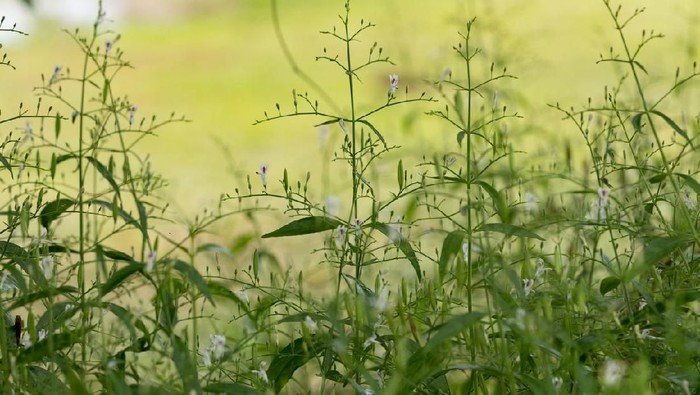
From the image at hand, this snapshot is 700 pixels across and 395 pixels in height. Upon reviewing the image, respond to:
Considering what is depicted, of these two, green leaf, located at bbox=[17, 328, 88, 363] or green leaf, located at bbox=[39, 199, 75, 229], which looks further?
green leaf, located at bbox=[39, 199, 75, 229]

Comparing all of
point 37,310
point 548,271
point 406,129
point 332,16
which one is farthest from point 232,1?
point 548,271

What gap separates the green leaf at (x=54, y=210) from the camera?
1.51m

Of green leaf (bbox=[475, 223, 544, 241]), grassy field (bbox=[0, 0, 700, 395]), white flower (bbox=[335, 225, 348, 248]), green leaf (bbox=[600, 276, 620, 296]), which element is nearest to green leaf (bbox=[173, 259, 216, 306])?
grassy field (bbox=[0, 0, 700, 395])

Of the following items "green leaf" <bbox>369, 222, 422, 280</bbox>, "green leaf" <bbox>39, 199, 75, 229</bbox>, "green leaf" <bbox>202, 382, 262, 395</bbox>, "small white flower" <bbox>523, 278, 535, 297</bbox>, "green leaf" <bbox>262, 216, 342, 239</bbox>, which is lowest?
"green leaf" <bbox>202, 382, 262, 395</bbox>

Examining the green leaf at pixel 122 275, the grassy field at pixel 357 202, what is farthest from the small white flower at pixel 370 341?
the green leaf at pixel 122 275

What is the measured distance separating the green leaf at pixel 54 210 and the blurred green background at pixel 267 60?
331cm

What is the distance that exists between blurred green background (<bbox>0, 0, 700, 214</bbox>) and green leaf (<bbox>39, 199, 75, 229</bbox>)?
3311 millimetres

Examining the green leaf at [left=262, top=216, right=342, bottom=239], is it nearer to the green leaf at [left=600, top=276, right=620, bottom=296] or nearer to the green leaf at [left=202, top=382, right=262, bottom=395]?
the green leaf at [left=202, top=382, right=262, bottom=395]

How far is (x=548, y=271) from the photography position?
172 centimetres

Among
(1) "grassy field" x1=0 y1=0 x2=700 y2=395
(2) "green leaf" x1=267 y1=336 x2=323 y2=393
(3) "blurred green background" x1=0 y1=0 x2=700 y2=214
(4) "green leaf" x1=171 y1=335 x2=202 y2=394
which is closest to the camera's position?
(4) "green leaf" x1=171 y1=335 x2=202 y2=394

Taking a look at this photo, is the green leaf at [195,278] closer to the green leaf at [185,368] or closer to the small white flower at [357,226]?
the green leaf at [185,368]

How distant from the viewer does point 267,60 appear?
23.2ft

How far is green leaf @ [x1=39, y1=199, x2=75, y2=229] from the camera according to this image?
1510mm

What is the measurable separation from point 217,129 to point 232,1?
2.79 meters
